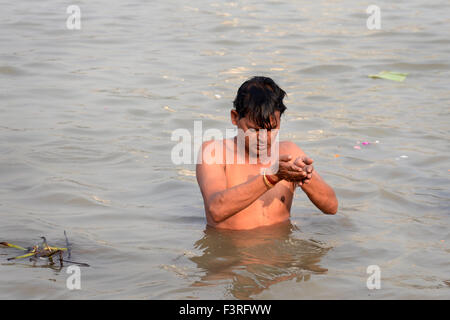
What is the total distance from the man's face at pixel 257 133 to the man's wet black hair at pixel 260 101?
3 centimetres

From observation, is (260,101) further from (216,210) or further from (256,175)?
(216,210)

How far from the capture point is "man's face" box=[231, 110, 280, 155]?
13.7 feet

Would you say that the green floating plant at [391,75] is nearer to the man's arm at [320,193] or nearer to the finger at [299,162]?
the man's arm at [320,193]

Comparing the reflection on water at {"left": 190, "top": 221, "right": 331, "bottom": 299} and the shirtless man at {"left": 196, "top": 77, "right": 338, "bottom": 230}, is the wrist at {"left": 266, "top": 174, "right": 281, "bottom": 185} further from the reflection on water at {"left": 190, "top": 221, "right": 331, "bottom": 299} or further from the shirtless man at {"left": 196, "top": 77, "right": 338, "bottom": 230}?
the reflection on water at {"left": 190, "top": 221, "right": 331, "bottom": 299}

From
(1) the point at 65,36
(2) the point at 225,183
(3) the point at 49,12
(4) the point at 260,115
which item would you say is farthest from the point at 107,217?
(3) the point at 49,12

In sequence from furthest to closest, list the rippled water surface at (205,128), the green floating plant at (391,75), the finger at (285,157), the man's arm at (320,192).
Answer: the green floating plant at (391,75), the man's arm at (320,192), the rippled water surface at (205,128), the finger at (285,157)

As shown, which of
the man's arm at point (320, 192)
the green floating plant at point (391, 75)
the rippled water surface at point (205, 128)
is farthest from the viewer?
the green floating plant at point (391, 75)

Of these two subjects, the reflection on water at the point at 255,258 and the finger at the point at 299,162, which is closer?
the finger at the point at 299,162

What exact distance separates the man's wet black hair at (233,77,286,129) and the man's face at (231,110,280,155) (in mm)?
27

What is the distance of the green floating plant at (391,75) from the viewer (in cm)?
854

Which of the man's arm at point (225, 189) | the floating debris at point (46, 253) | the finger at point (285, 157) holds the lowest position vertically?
the floating debris at point (46, 253)

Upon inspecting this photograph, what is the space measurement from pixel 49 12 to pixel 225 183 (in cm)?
808

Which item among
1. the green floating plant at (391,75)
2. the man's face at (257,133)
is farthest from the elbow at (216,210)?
the green floating plant at (391,75)

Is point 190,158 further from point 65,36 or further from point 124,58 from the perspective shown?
point 65,36
